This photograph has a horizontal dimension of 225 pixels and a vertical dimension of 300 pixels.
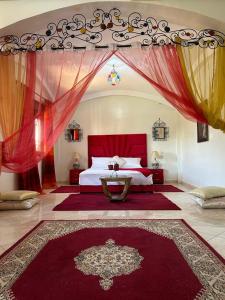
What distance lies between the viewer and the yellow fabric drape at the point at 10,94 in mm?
2928

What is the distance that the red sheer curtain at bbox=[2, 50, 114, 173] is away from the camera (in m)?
2.87

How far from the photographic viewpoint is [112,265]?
2195 mm

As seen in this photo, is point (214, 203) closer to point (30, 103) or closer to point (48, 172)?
point (30, 103)

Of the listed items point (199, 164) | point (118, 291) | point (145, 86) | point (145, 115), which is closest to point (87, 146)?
point (145, 115)

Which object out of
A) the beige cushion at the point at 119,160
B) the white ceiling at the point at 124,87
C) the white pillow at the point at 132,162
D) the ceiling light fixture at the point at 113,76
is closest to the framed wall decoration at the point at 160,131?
the white ceiling at the point at 124,87

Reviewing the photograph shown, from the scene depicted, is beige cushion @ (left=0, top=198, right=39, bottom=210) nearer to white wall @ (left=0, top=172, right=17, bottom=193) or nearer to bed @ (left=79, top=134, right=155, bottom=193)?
white wall @ (left=0, top=172, right=17, bottom=193)

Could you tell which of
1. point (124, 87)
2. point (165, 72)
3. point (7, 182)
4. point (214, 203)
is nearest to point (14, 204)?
point (7, 182)

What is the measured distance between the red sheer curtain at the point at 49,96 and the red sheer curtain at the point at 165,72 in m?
0.33

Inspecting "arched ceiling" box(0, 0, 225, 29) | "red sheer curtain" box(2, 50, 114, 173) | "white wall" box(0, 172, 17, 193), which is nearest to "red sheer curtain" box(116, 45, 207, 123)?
"red sheer curtain" box(2, 50, 114, 173)

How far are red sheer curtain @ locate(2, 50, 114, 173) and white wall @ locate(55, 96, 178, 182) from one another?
18.1ft

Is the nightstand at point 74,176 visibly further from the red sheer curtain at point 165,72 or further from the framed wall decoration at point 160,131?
the red sheer curtain at point 165,72

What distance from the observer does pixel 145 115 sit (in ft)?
27.7

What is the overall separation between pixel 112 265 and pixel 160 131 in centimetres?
658

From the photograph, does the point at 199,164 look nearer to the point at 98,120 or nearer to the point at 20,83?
the point at 98,120
